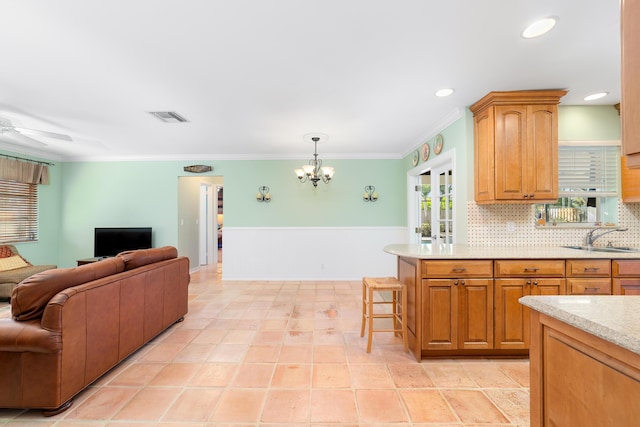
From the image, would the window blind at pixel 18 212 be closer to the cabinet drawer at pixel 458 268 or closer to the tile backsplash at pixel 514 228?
the cabinet drawer at pixel 458 268

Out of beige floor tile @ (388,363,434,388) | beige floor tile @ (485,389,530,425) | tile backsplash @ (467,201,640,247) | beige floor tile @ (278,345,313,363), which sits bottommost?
beige floor tile @ (278,345,313,363)

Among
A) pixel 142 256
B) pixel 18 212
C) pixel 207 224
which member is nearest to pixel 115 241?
pixel 18 212

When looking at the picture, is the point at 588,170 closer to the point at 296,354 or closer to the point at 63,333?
the point at 296,354

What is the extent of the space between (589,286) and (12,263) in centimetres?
730

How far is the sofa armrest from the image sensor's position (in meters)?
1.76

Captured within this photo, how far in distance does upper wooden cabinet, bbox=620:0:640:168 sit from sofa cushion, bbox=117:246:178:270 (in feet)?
10.8

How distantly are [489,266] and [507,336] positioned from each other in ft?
2.08

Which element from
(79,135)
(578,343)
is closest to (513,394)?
(578,343)

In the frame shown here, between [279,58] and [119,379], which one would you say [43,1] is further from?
[119,379]

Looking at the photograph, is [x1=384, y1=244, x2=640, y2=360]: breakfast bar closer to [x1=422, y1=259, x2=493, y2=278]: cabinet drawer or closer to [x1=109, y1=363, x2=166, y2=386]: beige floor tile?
[x1=422, y1=259, x2=493, y2=278]: cabinet drawer

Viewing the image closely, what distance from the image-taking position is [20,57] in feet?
7.25

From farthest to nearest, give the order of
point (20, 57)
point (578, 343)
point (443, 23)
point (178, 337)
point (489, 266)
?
point (178, 337) → point (489, 266) → point (20, 57) → point (443, 23) → point (578, 343)

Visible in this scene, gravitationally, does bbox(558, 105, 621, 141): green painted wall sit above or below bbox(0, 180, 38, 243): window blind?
above

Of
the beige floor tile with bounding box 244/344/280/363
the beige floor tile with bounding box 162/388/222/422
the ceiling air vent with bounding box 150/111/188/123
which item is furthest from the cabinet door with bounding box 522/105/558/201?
the ceiling air vent with bounding box 150/111/188/123
